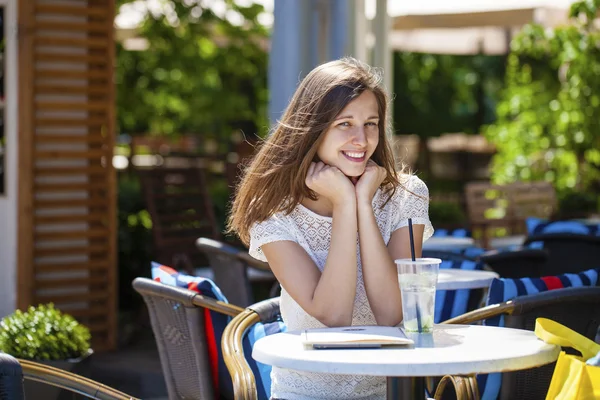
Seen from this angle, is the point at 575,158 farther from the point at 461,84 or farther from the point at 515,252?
the point at 461,84

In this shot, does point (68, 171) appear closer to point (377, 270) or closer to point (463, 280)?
point (463, 280)

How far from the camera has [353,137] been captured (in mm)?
2666

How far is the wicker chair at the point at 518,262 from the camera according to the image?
468 centimetres

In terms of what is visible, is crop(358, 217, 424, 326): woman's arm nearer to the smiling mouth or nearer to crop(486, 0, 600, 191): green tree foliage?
the smiling mouth

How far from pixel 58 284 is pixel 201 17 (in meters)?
3.85

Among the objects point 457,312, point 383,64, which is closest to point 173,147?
point 383,64

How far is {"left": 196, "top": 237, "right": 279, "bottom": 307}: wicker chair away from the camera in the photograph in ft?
14.8

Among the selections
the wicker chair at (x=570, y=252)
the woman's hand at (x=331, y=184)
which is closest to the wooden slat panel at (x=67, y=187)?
the wicker chair at (x=570, y=252)

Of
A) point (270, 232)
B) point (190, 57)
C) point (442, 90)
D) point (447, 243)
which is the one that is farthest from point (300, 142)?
point (442, 90)

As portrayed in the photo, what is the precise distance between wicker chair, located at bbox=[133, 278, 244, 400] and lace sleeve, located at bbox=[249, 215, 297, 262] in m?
0.53

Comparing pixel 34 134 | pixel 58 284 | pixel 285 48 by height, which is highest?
pixel 285 48

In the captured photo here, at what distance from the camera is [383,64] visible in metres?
6.97

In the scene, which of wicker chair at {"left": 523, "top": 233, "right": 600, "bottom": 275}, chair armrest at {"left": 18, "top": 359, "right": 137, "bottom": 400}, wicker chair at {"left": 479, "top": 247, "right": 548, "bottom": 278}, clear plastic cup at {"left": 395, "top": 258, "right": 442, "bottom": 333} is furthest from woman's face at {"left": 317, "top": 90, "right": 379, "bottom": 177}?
wicker chair at {"left": 523, "top": 233, "right": 600, "bottom": 275}

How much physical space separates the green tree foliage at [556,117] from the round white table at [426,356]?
6.80m
